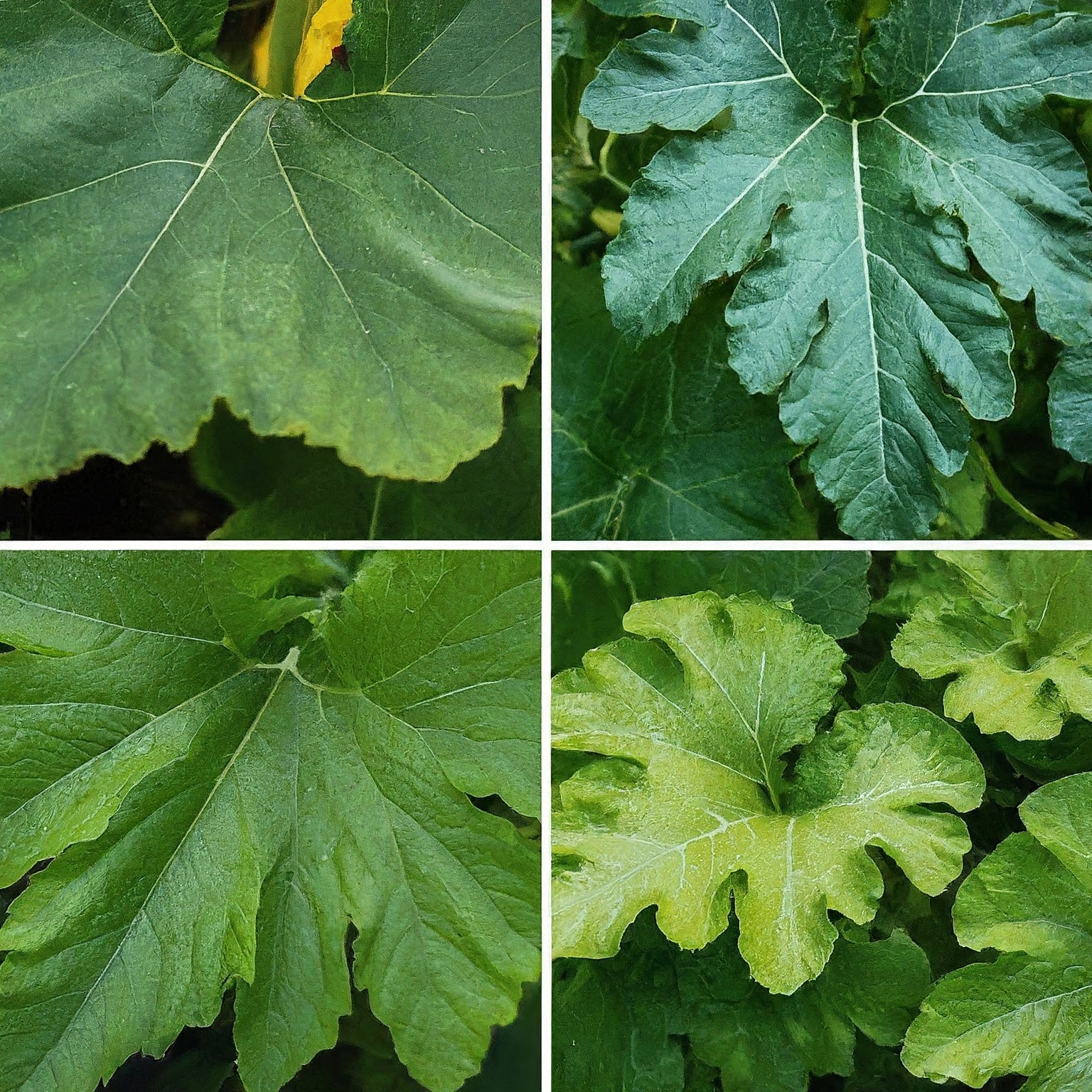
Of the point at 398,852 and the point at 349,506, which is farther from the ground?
the point at 349,506

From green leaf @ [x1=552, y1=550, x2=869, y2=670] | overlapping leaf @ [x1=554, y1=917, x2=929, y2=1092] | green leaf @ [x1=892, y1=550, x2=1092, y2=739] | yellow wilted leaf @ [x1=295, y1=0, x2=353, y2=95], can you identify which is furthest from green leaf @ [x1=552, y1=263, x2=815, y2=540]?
overlapping leaf @ [x1=554, y1=917, x2=929, y2=1092]

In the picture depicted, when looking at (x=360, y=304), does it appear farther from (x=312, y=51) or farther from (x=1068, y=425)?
(x=1068, y=425)

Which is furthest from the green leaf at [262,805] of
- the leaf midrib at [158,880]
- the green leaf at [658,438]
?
the green leaf at [658,438]

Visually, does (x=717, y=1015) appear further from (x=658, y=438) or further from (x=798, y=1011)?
(x=658, y=438)

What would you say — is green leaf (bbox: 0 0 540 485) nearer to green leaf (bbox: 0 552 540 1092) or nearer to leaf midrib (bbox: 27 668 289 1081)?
green leaf (bbox: 0 552 540 1092)

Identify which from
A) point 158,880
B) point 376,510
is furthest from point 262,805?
point 376,510

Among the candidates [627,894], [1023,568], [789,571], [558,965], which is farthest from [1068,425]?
[558,965]

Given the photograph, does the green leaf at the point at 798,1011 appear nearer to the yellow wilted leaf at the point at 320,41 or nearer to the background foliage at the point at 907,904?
the background foliage at the point at 907,904
